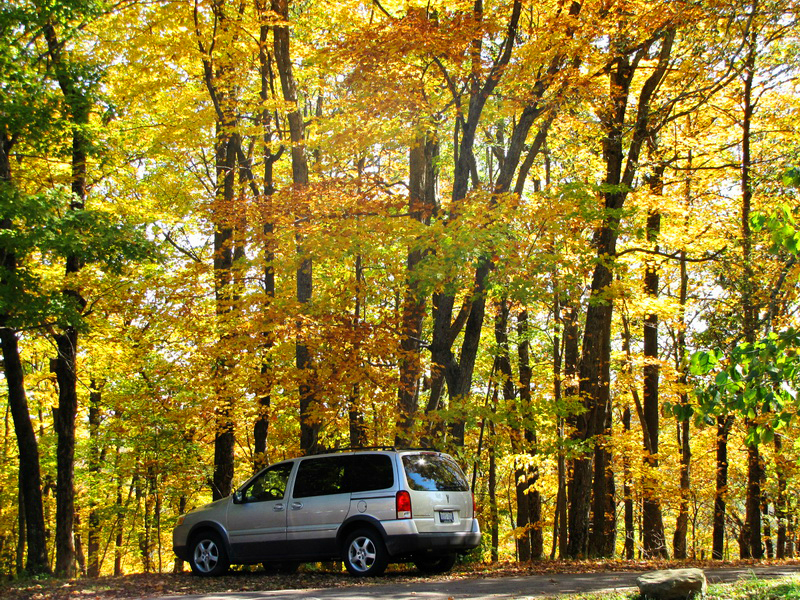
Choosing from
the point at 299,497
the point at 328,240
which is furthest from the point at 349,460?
the point at 328,240

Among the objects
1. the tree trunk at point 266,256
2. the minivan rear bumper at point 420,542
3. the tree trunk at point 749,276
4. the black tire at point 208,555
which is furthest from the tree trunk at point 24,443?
the tree trunk at point 749,276

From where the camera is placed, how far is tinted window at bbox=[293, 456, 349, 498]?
10289mm

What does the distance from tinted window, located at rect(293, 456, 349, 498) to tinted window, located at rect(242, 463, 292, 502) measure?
1.04 feet

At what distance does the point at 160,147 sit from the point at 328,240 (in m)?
6.99

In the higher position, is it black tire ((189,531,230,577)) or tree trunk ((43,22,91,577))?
tree trunk ((43,22,91,577))

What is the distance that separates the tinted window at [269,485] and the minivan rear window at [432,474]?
2.17 metres

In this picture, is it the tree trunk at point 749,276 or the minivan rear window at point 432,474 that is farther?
the tree trunk at point 749,276

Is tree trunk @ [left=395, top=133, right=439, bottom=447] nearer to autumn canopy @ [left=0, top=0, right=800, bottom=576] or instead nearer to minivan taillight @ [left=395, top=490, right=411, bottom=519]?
autumn canopy @ [left=0, top=0, right=800, bottom=576]

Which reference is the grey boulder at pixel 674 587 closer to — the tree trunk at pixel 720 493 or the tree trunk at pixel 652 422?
the tree trunk at pixel 652 422

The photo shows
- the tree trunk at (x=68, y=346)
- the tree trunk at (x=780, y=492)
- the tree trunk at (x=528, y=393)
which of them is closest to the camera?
the tree trunk at (x=68, y=346)

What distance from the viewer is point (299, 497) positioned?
412 inches

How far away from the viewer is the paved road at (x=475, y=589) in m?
7.52

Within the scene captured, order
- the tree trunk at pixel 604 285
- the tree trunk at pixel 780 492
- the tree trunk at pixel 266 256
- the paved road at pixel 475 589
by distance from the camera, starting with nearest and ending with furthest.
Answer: the paved road at pixel 475 589 → the tree trunk at pixel 266 256 → the tree trunk at pixel 604 285 → the tree trunk at pixel 780 492

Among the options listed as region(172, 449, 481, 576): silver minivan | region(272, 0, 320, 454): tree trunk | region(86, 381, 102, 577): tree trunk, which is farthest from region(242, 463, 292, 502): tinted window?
region(86, 381, 102, 577): tree trunk
